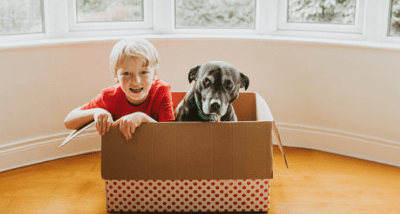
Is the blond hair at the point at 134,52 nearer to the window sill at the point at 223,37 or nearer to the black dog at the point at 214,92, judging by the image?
the black dog at the point at 214,92

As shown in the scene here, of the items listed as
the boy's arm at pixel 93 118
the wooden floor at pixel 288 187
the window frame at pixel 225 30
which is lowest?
the wooden floor at pixel 288 187

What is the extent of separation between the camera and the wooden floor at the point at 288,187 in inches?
75.9

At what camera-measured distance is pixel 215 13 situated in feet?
9.57

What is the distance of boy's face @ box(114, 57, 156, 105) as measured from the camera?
5.68 feet

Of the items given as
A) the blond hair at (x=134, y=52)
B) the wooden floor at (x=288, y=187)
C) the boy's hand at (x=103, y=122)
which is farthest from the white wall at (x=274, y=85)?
the boy's hand at (x=103, y=122)

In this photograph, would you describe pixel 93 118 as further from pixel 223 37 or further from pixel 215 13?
pixel 215 13

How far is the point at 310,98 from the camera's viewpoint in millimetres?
2703

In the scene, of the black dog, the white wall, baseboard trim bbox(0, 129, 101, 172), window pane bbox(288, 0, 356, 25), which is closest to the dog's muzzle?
the black dog

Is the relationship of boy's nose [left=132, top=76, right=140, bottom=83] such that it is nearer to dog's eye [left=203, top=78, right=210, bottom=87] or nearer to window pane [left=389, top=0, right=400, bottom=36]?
dog's eye [left=203, top=78, right=210, bottom=87]

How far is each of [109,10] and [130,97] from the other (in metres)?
1.14

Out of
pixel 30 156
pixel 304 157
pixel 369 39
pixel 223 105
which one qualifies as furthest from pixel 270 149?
pixel 30 156

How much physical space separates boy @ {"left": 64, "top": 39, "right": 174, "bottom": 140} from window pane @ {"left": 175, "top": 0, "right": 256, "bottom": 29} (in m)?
1.10

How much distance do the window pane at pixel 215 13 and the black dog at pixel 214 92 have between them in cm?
113

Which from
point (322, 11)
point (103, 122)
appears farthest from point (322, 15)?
point (103, 122)
